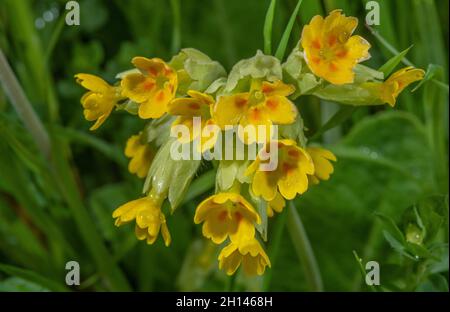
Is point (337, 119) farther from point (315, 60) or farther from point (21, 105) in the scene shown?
point (21, 105)

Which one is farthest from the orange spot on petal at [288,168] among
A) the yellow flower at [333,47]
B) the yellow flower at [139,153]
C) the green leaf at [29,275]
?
the green leaf at [29,275]

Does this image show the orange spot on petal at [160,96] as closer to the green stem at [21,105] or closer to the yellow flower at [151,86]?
the yellow flower at [151,86]

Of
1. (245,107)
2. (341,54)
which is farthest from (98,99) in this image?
(341,54)

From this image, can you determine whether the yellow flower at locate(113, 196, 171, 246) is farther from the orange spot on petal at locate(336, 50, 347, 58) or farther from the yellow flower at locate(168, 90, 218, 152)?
the orange spot on petal at locate(336, 50, 347, 58)

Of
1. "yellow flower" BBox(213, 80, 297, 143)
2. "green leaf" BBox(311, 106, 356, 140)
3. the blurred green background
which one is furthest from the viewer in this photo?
the blurred green background

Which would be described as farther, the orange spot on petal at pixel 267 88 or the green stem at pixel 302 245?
the green stem at pixel 302 245

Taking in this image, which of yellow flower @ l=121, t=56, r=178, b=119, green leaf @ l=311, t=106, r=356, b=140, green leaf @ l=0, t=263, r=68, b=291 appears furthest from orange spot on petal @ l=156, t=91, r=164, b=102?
green leaf @ l=0, t=263, r=68, b=291
